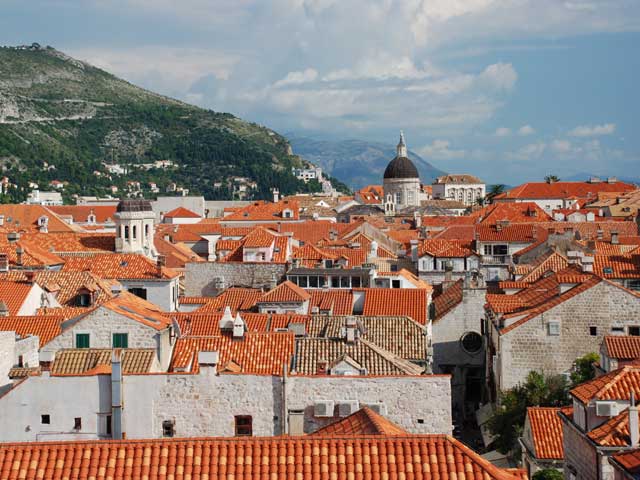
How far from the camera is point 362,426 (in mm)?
22375

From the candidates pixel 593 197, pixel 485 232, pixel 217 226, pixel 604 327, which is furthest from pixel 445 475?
pixel 593 197

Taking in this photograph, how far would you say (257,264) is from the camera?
58281mm

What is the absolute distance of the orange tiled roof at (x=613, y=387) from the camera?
87.1ft

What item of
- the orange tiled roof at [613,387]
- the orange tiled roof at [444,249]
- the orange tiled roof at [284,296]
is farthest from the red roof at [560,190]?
the orange tiled roof at [613,387]

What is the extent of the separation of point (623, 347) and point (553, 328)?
322 inches

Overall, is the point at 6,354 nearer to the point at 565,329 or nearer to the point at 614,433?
the point at 614,433

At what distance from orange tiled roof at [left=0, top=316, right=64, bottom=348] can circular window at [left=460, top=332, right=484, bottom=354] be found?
21571mm

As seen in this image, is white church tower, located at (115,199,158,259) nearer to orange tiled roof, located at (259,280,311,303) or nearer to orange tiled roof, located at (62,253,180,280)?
orange tiled roof, located at (62,253,180,280)

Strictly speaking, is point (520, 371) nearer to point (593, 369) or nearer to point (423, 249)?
point (593, 369)

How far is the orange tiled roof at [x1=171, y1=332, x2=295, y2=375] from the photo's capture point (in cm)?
2969

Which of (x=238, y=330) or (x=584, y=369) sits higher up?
(x=238, y=330)

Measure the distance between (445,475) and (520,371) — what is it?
25.5 meters

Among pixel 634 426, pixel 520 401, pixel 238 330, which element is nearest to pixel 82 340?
pixel 238 330

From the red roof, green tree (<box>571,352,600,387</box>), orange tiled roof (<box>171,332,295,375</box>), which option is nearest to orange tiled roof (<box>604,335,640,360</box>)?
green tree (<box>571,352,600,387</box>)
